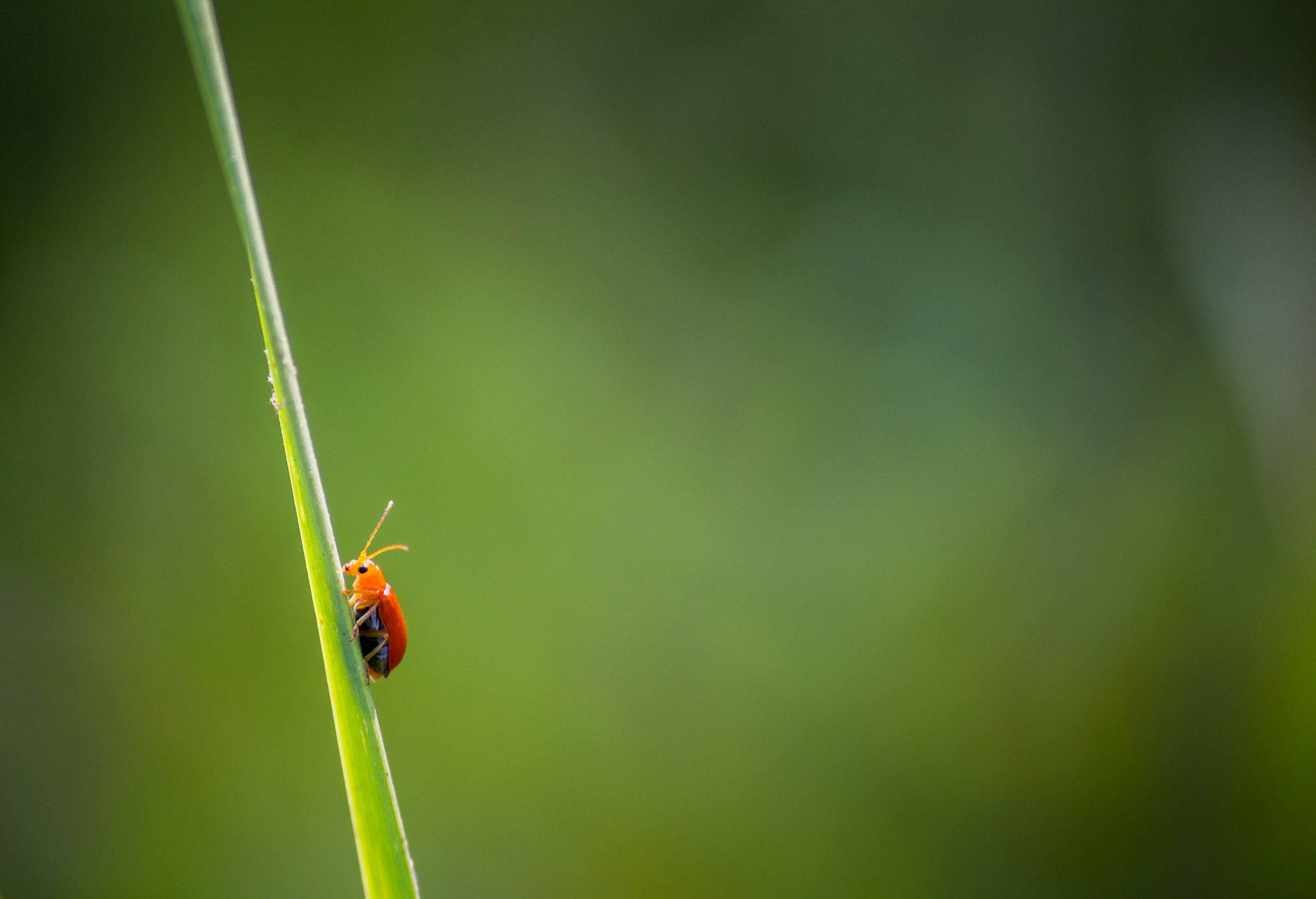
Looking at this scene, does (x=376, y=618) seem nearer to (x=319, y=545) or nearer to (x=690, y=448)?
(x=319, y=545)

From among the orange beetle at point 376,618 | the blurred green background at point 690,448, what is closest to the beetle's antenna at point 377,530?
the orange beetle at point 376,618

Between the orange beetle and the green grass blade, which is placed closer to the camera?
the green grass blade

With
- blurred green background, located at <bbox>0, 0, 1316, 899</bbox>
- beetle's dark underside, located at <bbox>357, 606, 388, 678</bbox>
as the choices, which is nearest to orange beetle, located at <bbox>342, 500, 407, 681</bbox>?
beetle's dark underside, located at <bbox>357, 606, 388, 678</bbox>

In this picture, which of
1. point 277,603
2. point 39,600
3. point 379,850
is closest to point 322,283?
point 277,603

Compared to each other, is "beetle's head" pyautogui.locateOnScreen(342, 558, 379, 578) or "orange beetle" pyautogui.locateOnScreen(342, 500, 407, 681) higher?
"beetle's head" pyautogui.locateOnScreen(342, 558, 379, 578)

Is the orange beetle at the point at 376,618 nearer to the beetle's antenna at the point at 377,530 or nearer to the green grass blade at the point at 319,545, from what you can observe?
the beetle's antenna at the point at 377,530

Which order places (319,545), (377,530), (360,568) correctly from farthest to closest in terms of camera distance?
(377,530), (360,568), (319,545)

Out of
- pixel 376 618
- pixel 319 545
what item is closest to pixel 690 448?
pixel 376 618

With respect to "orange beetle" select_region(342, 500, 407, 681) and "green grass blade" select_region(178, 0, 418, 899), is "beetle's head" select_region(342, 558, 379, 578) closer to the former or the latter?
"orange beetle" select_region(342, 500, 407, 681)
